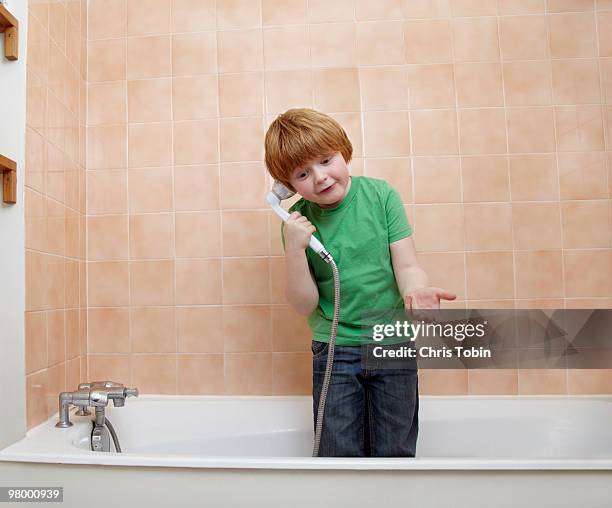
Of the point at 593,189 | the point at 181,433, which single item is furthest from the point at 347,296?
the point at 593,189

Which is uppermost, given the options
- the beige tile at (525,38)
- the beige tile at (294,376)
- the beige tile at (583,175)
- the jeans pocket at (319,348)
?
the beige tile at (525,38)

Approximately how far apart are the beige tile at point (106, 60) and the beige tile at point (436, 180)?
0.89 metres

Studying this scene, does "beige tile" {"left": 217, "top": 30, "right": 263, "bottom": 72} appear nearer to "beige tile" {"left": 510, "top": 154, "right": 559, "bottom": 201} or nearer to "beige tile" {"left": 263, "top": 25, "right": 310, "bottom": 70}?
"beige tile" {"left": 263, "top": 25, "right": 310, "bottom": 70}

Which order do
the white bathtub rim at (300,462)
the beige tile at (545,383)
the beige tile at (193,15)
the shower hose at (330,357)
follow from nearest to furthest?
the white bathtub rim at (300,462) < the shower hose at (330,357) < the beige tile at (545,383) < the beige tile at (193,15)

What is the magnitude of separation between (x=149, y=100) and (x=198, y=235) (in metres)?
0.42

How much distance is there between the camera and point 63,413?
116 cm

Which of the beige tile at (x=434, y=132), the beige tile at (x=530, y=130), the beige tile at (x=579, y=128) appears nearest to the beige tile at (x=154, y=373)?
the beige tile at (x=434, y=132)

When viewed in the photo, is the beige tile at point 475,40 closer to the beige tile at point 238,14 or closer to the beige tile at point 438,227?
the beige tile at point 438,227

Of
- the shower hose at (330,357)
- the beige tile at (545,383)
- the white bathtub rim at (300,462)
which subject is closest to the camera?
the white bathtub rim at (300,462)

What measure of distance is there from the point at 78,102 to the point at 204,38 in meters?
0.40

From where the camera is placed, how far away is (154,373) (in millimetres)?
1475

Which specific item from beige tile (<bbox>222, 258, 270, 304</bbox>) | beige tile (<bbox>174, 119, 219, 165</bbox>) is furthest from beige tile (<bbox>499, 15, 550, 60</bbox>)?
beige tile (<bbox>222, 258, 270, 304</bbox>)

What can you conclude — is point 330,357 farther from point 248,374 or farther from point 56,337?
point 56,337

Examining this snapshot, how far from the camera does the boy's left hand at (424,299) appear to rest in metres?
0.88
